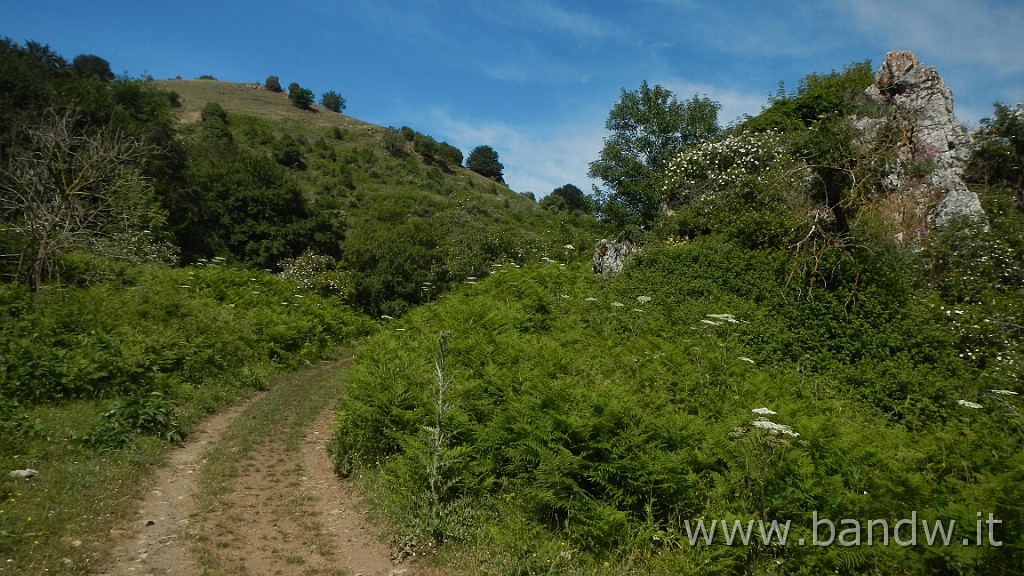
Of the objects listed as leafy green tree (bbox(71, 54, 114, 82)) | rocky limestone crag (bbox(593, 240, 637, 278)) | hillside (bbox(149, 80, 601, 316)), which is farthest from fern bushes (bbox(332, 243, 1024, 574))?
leafy green tree (bbox(71, 54, 114, 82))

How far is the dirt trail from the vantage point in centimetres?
577

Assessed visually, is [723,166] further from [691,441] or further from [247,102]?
[247,102]

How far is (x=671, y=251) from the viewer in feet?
50.1

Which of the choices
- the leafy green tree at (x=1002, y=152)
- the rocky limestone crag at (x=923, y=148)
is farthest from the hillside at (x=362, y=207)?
the leafy green tree at (x=1002, y=152)

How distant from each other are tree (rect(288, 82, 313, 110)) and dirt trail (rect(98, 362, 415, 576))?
276 feet

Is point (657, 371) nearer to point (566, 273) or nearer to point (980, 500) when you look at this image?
point (980, 500)

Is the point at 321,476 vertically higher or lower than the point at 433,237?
lower

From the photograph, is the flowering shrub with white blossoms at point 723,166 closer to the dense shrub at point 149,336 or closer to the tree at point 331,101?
the dense shrub at point 149,336

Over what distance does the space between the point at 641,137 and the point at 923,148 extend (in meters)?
10.1

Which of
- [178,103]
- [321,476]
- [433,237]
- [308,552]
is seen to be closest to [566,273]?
[321,476]

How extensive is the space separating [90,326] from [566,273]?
11777mm

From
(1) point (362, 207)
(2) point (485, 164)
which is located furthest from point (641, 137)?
(2) point (485, 164)

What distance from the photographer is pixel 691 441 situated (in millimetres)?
6352

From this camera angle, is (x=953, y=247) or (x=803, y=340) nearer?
(x=803, y=340)
